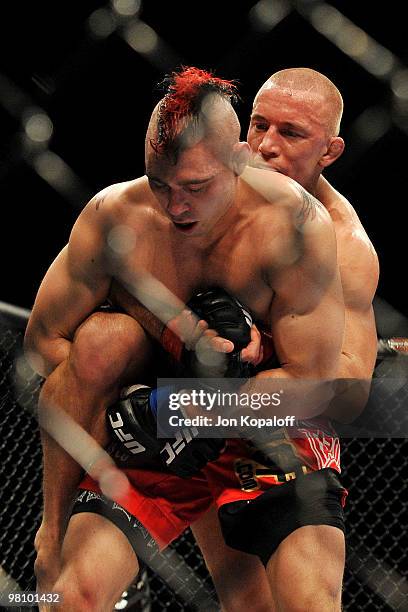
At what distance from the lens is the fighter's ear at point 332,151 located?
2096 mm

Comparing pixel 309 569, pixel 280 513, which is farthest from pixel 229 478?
pixel 309 569

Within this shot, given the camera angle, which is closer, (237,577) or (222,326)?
(222,326)

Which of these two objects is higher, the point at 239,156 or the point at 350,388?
the point at 239,156

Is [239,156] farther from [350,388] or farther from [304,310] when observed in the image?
[350,388]

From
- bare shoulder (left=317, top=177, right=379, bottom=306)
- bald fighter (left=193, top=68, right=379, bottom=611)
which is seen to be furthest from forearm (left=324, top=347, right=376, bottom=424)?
bare shoulder (left=317, top=177, right=379, bottom=306)

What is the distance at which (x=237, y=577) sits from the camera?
5.78 feet

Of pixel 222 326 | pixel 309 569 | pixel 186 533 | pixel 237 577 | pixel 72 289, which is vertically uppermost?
pixel 72 289

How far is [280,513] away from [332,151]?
899mm

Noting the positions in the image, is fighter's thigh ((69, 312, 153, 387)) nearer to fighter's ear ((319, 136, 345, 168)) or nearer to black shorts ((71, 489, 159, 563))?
black shorts ((71, 489, 159, 563))

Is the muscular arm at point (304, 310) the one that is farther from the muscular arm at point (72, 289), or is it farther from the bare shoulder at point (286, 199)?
the muscular arm at point (72, 289)

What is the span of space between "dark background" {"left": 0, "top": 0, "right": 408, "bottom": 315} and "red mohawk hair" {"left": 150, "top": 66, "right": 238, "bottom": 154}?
0.95 metres

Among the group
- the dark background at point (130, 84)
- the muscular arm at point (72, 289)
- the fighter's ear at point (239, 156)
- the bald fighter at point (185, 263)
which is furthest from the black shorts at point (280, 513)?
the dark background at point (130, 84)

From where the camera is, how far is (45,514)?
167 centimetres

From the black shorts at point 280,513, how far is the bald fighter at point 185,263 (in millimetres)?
12
